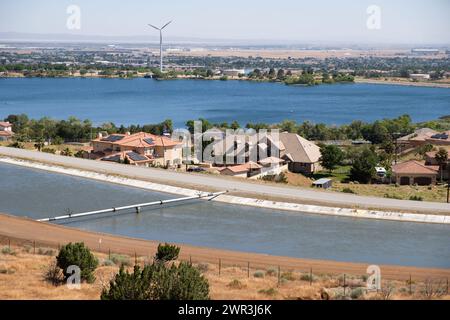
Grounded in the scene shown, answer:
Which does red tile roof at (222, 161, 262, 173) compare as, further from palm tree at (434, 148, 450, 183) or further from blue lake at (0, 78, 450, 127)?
blue lake at (0, 78, 450, 127)

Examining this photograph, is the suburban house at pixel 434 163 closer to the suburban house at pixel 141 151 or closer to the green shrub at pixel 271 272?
the suburban house at pixel 141 151

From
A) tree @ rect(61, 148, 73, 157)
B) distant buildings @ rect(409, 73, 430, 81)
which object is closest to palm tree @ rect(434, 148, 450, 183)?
tree @ rect(61, 148, 73, 157)

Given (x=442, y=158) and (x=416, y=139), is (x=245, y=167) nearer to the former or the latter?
(x=442, y=158)

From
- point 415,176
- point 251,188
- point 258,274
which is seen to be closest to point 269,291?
point 258,274

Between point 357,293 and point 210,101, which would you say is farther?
point 210,101

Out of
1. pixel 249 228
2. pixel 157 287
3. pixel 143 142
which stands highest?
pixel 157 287

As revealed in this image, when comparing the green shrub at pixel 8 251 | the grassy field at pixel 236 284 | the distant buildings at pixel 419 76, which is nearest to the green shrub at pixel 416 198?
the grassy field at pixel 236 284
